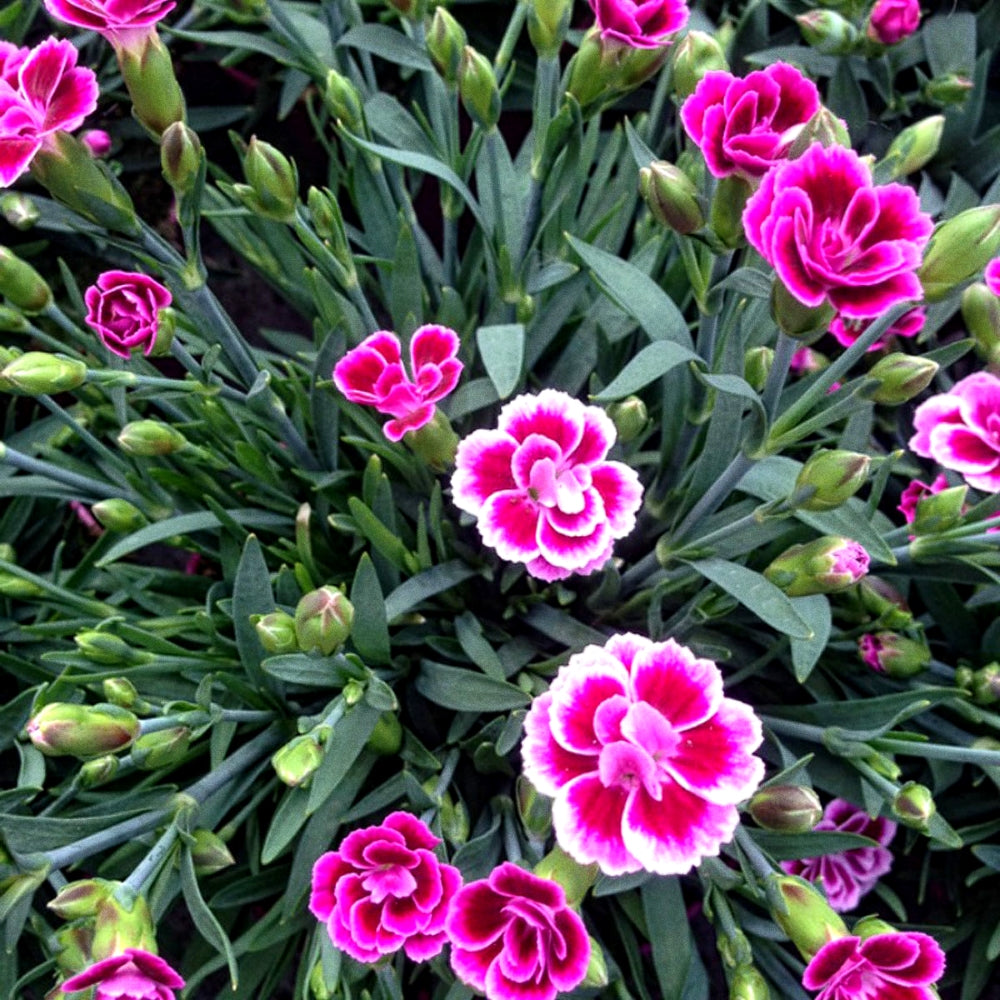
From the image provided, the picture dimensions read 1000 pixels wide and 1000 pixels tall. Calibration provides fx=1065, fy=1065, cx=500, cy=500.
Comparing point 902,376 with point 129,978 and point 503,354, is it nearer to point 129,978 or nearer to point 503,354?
point 503,354

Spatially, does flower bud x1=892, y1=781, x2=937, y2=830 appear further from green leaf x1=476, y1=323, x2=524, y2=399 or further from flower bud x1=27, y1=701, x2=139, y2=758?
flower bud x1=27, y1=701, x2=139, y2=758

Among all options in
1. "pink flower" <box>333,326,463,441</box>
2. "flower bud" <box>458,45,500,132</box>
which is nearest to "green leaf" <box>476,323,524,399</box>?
"pink flower" <box>333,326,463,441</box>

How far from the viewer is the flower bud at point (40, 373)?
895mm

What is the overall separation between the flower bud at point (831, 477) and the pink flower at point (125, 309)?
22.4 inches

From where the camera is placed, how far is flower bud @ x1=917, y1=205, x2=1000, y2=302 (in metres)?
0.78

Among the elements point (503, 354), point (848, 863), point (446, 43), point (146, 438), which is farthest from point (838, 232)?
point (848, 863)

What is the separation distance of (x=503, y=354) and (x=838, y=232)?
41 centimetres

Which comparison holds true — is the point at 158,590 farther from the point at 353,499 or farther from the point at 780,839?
the point at 780,839

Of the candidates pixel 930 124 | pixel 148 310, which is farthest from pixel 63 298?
pixel 930 124

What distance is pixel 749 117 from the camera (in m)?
0.80

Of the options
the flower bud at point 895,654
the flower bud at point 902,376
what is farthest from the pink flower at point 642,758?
the flower bud at point 895,654

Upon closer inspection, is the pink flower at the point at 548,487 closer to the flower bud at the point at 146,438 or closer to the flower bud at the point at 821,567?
→ the flower bud at the point at 821,567

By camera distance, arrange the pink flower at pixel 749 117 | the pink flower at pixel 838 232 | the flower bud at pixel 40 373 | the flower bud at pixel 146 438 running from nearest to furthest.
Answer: the pink flower at pixel 838 232 → the pink flower at pixel 749 117 → the flower bud at pixel 40 373 → the flower bud at pixel 146 438

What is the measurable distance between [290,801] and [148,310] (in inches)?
17.9
